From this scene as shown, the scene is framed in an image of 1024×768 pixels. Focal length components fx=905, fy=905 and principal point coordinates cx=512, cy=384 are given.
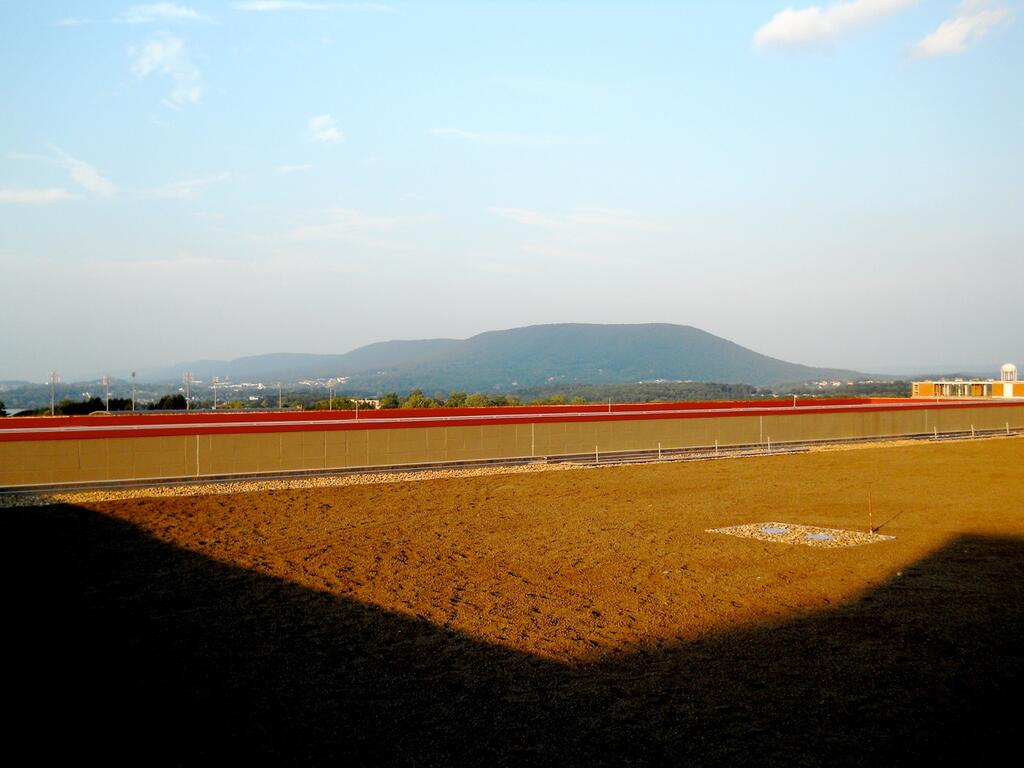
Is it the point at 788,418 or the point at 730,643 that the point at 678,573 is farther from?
the point at 788,418

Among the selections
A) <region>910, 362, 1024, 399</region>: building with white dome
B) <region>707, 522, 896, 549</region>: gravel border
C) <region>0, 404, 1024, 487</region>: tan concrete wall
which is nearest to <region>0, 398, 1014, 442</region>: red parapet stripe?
<region>0, 404, 1024, 487</region>: tan concrete wall

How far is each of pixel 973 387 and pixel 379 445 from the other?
52.1 metres

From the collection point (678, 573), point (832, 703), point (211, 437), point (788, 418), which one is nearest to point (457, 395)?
point (788, 418)

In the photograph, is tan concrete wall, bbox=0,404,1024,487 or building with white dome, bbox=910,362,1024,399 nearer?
tan concrete wall, bbox=0,404,1024,487

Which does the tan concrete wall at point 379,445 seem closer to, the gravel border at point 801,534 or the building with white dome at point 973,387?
the gravel border at point 801,534

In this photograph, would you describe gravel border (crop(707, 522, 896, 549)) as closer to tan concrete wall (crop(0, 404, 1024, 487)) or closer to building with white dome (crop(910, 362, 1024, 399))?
tan concrete wall (crop(0, 404, 1024, 487))

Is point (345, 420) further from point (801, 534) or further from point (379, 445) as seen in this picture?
point (801, 534)

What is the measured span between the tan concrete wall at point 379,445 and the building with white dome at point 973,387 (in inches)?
1039

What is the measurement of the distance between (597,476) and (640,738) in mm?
18908

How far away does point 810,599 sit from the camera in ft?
37.1

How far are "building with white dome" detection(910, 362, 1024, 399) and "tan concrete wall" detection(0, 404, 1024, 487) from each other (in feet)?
86.6

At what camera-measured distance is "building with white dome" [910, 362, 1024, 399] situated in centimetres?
6269

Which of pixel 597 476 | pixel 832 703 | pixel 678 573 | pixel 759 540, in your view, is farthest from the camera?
pixel 597 476

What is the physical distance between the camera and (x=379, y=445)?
2877cm
